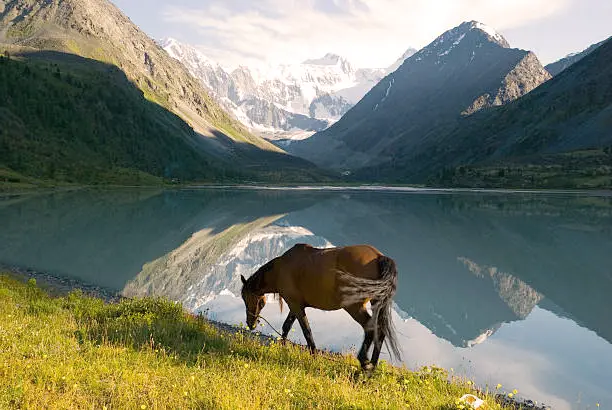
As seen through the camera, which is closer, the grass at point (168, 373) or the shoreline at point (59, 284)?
the grass at point (168, 373)

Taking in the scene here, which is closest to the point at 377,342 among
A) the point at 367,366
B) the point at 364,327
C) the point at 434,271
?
the point at 364,327

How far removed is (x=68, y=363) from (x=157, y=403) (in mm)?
2885

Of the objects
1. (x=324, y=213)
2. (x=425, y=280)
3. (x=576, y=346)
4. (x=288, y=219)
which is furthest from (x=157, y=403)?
(x=324, y=213)

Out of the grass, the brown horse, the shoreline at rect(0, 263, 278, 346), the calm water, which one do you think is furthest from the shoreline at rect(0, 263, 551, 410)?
the brown horse

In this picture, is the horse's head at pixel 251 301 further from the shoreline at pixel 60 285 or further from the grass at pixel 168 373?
the shoreline at pixel 60 285

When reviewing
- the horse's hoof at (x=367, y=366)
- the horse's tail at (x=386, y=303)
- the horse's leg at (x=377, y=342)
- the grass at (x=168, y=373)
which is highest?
the horse's tail at (x=386, y=303)

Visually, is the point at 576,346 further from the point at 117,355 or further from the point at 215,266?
the point at 215,266

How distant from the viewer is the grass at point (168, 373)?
833 cm

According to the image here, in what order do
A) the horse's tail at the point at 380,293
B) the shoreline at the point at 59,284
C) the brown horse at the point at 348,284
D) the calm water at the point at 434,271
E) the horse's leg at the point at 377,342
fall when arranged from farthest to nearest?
the shoreline at the point at 59,284 < the calm water at the point at 434,271 < the horse's leg at the point at 377,342 < the brown horse at the point at 348,284 < the horse's tail at the point at 380,293

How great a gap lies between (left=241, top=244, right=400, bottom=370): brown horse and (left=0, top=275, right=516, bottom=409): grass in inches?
45.6

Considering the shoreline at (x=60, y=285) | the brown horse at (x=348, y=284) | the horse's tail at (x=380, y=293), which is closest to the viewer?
the horse's tail at (x=380, y=293)

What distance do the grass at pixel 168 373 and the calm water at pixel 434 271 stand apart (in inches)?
267

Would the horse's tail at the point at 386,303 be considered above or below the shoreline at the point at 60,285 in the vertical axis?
above

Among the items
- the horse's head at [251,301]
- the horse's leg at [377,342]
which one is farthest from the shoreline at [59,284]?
the horse's leg at [377,342]
